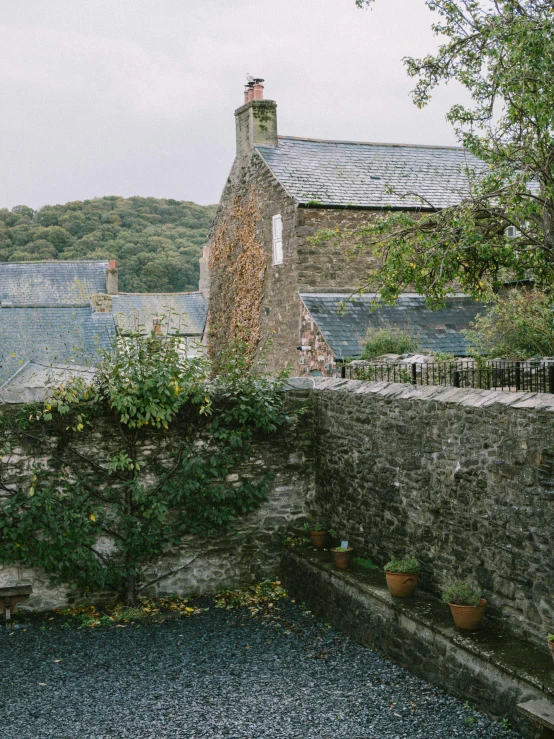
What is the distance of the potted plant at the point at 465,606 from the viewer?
607 cm

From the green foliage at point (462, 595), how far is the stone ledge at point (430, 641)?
23 cm

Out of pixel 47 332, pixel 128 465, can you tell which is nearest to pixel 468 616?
pixel 128 465

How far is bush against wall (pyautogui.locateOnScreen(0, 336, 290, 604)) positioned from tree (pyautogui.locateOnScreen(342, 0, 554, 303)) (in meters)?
2.94

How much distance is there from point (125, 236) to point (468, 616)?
50004 millimetres

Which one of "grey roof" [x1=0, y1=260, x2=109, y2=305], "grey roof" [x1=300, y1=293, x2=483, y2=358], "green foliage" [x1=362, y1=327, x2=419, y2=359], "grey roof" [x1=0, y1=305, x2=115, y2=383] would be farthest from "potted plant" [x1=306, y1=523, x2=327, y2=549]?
"grey roof" [x1=0, y1=260, x2=109, y2=305]

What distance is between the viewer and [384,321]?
16.2 m

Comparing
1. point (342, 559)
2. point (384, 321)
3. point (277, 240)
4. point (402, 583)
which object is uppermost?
point (277, 240)

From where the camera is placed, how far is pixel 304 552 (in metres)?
9.10

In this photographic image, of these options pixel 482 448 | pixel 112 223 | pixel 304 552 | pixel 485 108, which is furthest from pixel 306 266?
pixel 112 223

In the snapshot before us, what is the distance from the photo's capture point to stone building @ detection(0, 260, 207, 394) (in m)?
19.6

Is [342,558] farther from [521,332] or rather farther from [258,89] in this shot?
[258,89]

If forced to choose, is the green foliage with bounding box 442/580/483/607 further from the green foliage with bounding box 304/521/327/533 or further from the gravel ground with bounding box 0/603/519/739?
the green foliage with bounding box 304/521/327/533

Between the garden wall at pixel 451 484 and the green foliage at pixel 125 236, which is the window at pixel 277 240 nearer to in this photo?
the garden wall at pixel 451 484

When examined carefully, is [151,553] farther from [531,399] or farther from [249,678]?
[531,399]
